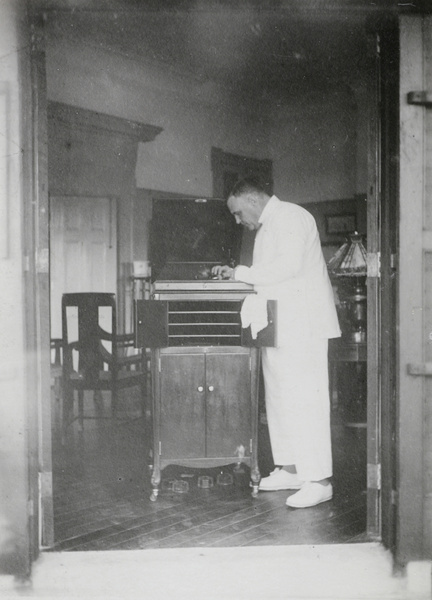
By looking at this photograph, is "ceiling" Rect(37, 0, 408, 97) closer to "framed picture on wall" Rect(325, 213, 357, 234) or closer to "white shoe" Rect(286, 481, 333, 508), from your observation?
"framed picture on wall" Rect(325, 213, 357, 234)

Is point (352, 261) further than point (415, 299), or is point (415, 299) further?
point (352, 261)

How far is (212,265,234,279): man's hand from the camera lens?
3942mm

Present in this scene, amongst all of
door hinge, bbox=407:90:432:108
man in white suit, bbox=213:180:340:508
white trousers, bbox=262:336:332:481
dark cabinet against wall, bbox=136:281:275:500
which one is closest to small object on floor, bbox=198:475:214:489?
dark cabinet against wall, bbox=136:281:275:500

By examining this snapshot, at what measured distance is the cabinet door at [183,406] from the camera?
3.86 metres

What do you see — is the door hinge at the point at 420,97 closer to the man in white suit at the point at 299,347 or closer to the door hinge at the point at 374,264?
the door hinge at the point at 374,264

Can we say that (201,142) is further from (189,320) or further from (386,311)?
(386,311)

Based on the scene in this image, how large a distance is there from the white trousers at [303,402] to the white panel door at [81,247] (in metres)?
3.92

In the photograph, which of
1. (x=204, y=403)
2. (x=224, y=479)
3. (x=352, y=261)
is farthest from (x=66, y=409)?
(x=352, y=261)

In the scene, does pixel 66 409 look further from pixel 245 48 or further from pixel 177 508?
pixel 245 48

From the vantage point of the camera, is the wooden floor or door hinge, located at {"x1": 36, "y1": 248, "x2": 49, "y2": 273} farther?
the wooden floor

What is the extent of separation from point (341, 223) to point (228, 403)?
15.7ft

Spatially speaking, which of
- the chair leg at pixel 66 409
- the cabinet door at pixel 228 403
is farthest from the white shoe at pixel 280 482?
the chair leg at pixel 66 409

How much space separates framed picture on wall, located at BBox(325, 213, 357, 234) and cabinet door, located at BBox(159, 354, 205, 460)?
4686 millimetres

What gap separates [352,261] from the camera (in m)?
5.84
